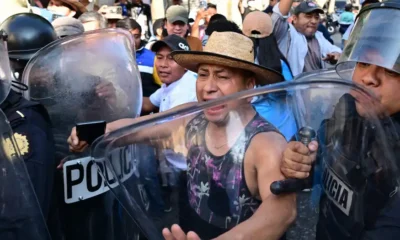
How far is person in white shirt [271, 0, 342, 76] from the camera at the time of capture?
5.91 m

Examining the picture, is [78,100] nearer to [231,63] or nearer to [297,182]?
[231,63]

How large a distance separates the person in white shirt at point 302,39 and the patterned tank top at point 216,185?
430cm

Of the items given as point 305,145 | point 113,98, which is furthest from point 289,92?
point 113,98

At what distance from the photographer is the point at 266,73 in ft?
7.88

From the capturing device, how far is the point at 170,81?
15.3 ft

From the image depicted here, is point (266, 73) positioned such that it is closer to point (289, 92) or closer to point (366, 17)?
point (366, 17)

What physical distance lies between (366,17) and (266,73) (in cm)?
44

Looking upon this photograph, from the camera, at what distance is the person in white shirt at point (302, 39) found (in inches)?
233

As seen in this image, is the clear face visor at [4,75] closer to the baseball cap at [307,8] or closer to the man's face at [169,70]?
the man's face at [169,70]

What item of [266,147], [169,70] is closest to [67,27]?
[169,70]

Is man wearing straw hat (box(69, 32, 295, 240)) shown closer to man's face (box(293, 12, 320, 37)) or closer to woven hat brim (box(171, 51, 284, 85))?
woven hat brim (box(171, 51, 284, 85))

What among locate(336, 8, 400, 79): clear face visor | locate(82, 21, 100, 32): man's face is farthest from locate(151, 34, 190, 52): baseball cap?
locate(336, 8, 400, 79): clear face visor

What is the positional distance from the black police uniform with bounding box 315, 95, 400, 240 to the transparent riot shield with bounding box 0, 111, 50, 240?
34.8 inches

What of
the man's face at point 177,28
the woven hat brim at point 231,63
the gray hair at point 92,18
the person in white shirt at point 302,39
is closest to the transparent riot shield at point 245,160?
the woven hat brim at point 231,63
